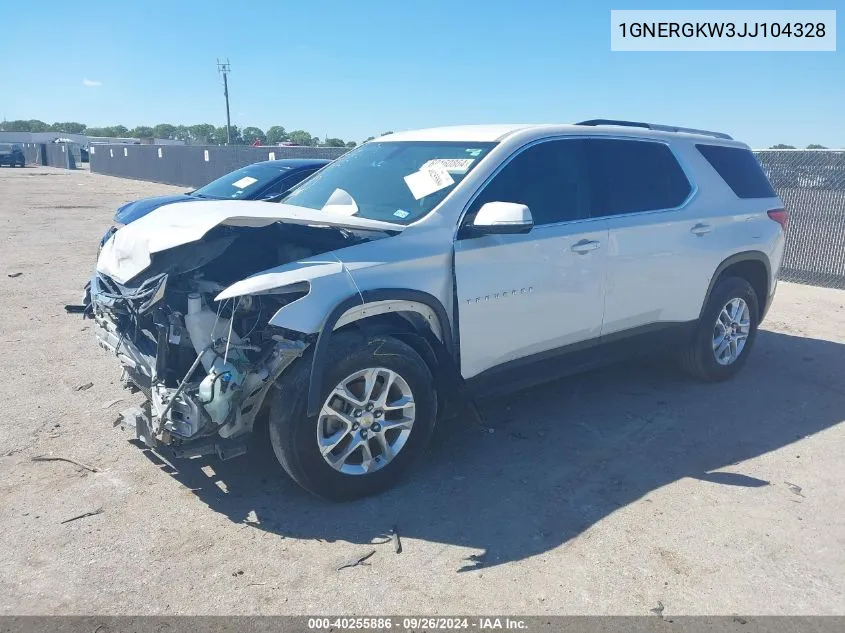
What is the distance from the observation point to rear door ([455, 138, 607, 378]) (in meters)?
3.99

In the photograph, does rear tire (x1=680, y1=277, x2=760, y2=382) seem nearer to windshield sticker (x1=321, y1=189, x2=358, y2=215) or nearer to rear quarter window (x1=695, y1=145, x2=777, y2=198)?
rear quarter window (x1=695, y1=145, x2=777, y2=198)

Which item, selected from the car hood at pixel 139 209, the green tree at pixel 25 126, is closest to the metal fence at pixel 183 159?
the car hood at pixel 139 209

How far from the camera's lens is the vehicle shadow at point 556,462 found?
357 cm

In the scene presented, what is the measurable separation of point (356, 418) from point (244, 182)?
21.4 feet

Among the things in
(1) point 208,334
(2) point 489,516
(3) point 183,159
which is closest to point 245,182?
(1) point 208,334

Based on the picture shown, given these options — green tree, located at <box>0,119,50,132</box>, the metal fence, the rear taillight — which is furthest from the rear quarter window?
green tree, located at <box>0,119,50,132</box>

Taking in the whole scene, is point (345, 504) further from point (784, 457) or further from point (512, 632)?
point (784, 457)

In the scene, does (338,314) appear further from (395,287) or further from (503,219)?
(503,219)

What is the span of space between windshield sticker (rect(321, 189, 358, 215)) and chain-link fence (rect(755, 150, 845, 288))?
26.0ft

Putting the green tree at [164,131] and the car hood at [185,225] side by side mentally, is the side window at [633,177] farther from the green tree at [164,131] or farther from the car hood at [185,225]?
the green tree at [164,131]

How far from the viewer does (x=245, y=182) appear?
30.7 ft


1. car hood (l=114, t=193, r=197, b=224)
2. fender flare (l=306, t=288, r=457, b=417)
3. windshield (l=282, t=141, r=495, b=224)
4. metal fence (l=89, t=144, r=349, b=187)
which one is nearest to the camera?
fender flare (l=306, t=288, r=457, b=417)

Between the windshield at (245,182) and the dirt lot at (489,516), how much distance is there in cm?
399

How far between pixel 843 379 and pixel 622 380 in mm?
1939
